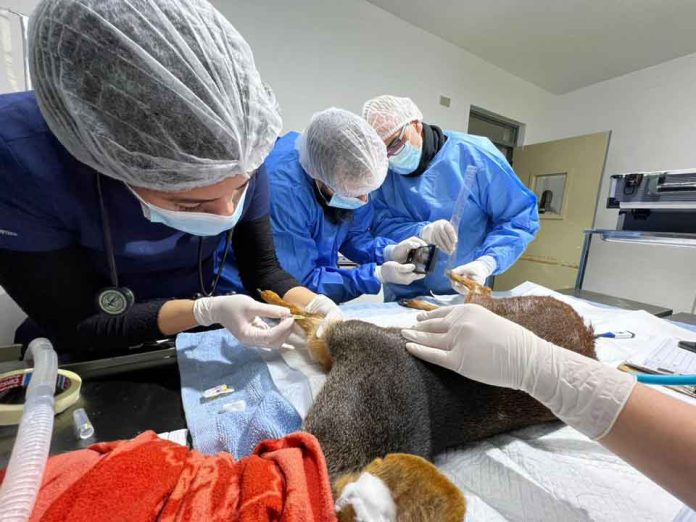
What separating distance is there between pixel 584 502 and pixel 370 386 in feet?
1.25

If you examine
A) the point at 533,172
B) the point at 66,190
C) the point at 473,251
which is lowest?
the point at 473,251

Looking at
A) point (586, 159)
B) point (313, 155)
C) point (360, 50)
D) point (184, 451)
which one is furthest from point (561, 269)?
point (184, 451)

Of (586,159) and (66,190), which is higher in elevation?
(586,159)

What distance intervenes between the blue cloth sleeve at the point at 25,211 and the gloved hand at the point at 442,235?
1362 mm

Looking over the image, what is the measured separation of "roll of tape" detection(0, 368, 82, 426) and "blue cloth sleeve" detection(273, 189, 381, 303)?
0.82 metres

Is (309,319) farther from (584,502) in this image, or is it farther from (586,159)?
(586,159)

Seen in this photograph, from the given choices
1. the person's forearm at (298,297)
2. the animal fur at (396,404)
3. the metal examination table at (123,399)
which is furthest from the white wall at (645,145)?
the metal examination table at (123,399)

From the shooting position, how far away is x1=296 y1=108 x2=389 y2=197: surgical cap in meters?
1.21

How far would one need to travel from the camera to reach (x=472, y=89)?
3447 mm

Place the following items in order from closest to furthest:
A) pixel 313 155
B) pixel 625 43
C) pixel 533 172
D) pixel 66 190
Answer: pixel 66 190, pixel 313 155, pixel 625 43, pixel 533 172

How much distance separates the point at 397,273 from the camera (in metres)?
1.51

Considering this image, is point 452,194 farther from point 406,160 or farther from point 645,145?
point 645,145

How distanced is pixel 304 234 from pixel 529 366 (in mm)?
1024

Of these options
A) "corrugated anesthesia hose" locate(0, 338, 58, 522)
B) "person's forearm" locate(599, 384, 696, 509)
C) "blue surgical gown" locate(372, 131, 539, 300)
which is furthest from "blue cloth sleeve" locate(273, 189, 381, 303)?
"person's forearm" locate(599, 384, 696, 509)
